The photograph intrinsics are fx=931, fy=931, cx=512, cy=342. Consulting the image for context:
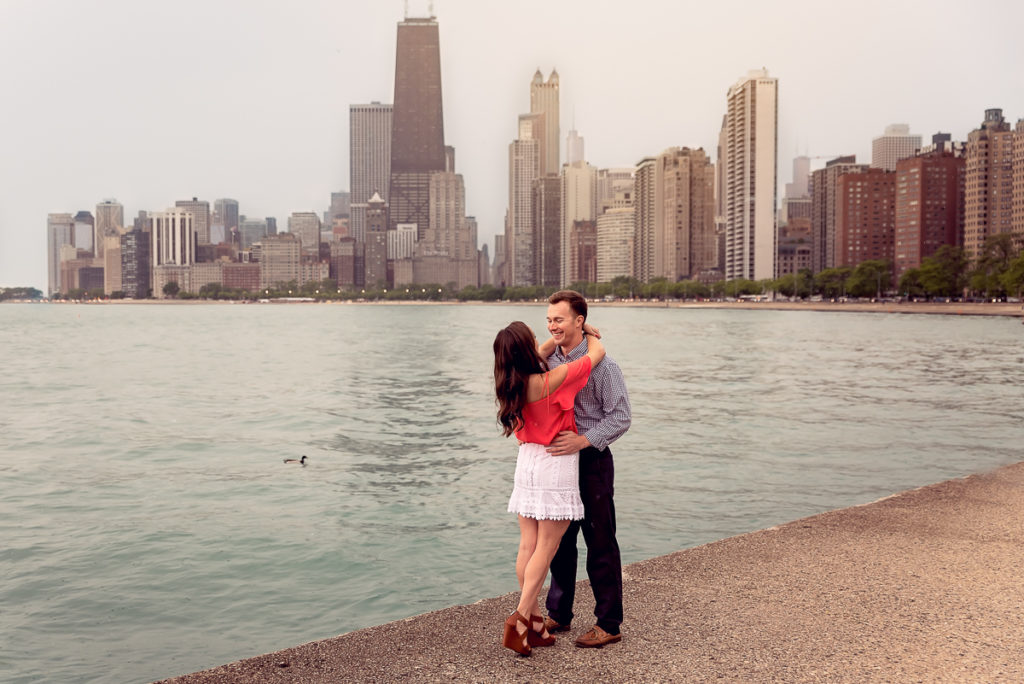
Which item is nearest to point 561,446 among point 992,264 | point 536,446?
point 536,446

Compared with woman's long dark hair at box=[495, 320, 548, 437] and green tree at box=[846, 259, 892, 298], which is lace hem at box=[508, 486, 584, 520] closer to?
woman's long dark hair at box=[495, 320, 548, 437]

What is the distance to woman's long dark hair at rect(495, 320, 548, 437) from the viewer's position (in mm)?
5660

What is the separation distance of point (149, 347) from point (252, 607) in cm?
7001

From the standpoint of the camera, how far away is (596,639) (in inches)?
235

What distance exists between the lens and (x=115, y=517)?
15.7 m

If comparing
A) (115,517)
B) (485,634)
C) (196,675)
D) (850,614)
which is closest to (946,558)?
(850,614)

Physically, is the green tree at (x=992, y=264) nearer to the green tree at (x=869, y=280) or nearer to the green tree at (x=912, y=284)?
the green tree at (x=912, y=284)

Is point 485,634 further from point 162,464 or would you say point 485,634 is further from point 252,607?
point 162,464

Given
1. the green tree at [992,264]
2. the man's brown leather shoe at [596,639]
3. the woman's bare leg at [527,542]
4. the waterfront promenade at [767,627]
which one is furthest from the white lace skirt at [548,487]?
the green tree at [992,264]

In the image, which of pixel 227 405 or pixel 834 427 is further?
pixel 227 405

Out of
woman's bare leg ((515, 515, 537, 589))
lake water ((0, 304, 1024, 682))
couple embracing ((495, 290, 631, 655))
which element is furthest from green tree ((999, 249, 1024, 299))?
woman's bare leg ((515, 515, 537, 589))

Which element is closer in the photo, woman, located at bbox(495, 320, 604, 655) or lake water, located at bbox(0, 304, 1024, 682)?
woman, located at bbox(495, 320, 604, 655)

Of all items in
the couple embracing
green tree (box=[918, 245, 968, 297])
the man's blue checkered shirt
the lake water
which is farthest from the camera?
green tree (box=[918, 245, 968, 297])

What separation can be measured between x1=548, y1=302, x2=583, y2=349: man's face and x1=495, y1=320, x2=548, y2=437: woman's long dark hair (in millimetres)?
224
